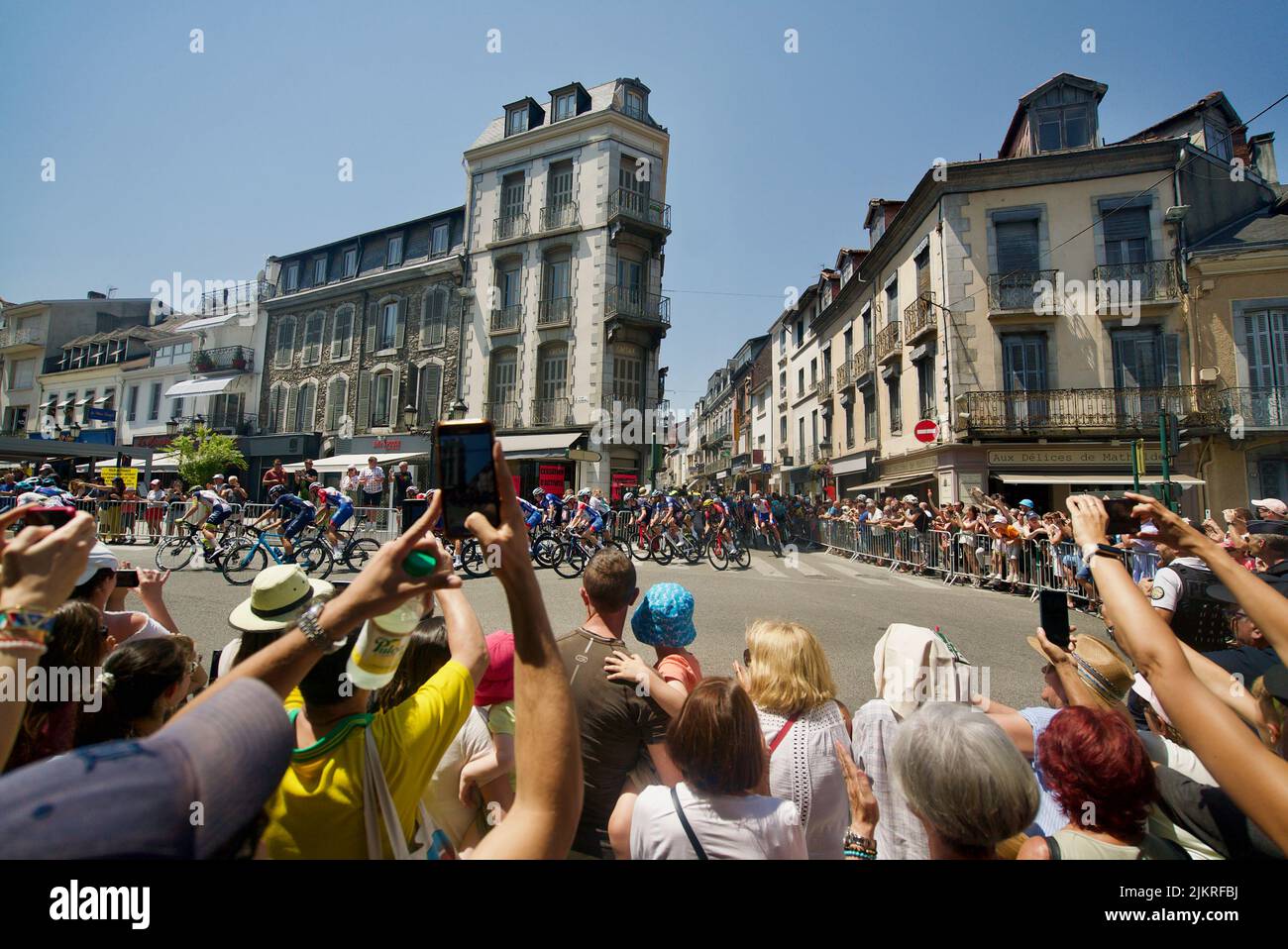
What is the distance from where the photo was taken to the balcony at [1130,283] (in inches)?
400

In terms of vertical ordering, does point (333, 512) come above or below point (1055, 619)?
above

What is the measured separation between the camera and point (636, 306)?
66.2ft

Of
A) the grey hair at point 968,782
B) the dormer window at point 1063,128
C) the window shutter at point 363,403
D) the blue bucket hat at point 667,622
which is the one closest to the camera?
the grey hair at point 968,782

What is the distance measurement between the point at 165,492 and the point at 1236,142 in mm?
15877

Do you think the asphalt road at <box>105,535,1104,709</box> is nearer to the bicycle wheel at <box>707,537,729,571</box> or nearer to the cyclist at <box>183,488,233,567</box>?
the cyclist at <box>183,488,233,567</box>

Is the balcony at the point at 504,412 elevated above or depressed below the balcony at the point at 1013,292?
below

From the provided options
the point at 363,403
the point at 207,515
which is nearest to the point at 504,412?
the point at 363,403

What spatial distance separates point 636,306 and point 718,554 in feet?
38.8

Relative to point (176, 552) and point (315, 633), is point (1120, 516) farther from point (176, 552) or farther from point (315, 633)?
point (176, 552)

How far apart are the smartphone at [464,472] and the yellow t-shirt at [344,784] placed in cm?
48

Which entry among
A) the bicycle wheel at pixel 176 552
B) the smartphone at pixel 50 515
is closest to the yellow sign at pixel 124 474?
the bicycle wheel at pixel 176 552

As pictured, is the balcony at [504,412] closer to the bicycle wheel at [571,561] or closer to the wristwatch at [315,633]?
the bicycle wheel at [571,561]

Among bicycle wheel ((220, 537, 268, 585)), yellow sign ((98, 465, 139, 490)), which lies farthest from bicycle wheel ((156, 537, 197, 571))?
yellow sign ((98, 465, 139, 490))
